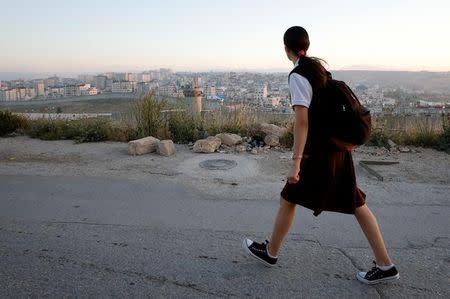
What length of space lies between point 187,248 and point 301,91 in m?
1.92

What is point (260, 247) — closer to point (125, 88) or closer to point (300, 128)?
point (300, 128)

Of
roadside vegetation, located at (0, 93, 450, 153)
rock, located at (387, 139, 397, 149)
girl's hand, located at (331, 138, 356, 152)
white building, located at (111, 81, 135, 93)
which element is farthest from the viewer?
white building, located at (111, 81, 135, 93)

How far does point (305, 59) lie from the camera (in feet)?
10.5

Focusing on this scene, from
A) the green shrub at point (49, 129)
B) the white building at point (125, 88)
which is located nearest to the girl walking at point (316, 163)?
the green shrub at point (49, 129)

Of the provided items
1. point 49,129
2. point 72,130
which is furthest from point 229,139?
point 49,129

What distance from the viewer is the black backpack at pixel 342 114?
3115 mm

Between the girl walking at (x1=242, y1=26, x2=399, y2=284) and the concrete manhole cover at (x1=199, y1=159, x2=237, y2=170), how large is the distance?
12.9 ft

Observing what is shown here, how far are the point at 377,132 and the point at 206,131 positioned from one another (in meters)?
3.96

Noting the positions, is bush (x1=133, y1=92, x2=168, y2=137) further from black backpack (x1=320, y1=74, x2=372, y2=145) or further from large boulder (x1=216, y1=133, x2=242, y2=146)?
black backpack (x1=320, y1=74, x2=372, y2=145)

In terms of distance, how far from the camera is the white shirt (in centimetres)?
308

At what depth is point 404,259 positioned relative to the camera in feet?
12.8

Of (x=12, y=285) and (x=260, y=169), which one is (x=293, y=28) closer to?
(x=12, y=285)

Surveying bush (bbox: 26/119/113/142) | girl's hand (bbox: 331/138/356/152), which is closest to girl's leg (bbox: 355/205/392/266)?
girl's hand (bbox: 331/138/356/152)

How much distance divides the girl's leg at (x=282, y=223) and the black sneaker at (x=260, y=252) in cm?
5
